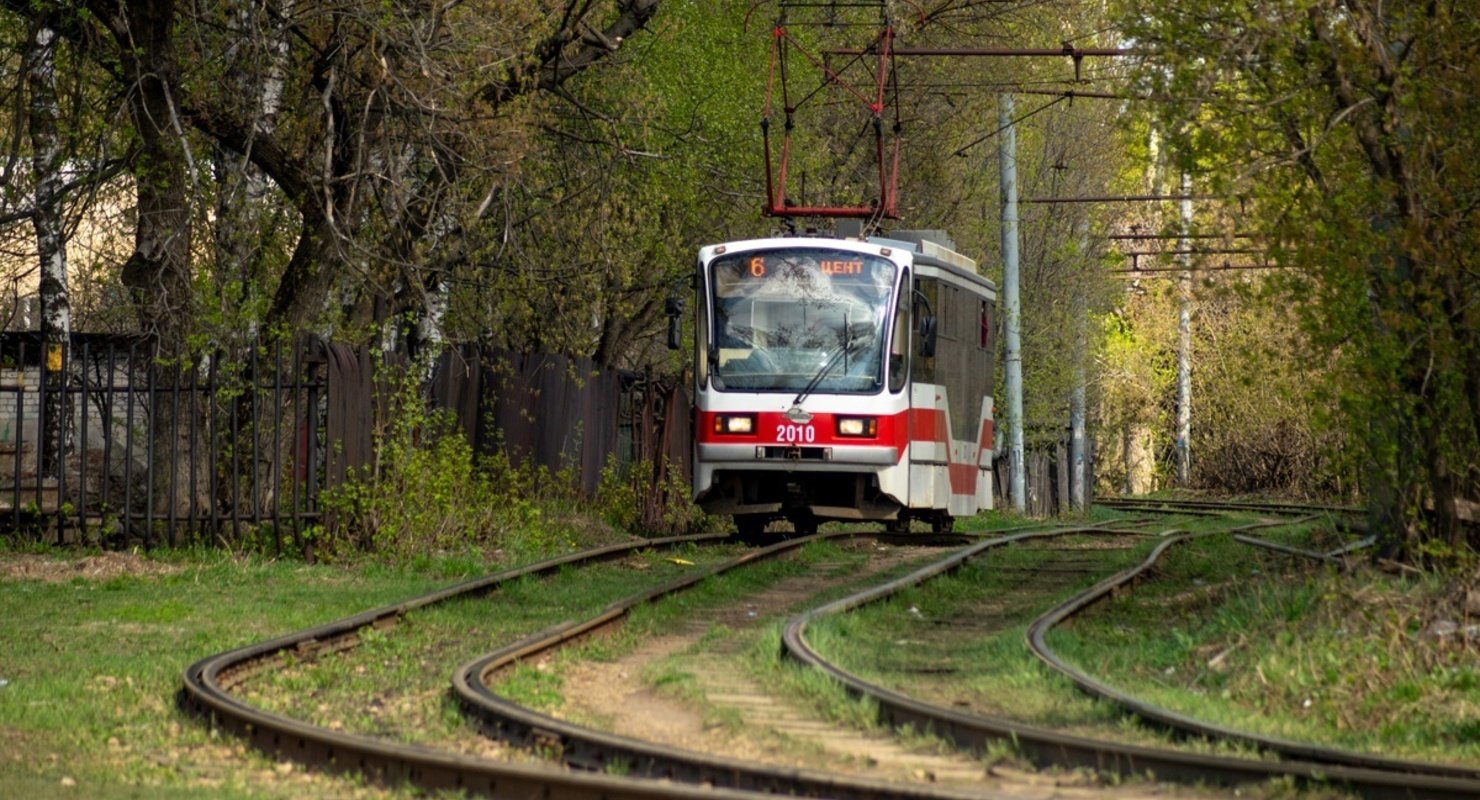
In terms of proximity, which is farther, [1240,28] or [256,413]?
[256,413]

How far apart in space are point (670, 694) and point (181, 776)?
Result: 2878mm

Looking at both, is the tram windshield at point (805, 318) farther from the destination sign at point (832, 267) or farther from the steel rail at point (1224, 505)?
the steel rail at point (1224, 505)

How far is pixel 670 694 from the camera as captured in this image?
34.0 feet

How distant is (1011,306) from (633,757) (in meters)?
28.9

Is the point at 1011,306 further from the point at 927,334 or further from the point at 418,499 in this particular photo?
the point at 418,499

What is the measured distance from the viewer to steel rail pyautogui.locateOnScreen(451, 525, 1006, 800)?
7.23 meters

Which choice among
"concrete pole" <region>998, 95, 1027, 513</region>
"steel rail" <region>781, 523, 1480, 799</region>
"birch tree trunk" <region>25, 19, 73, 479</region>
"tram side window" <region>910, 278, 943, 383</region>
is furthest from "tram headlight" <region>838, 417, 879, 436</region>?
"concrete pole" <region>998, 95, 1027, 513</region>

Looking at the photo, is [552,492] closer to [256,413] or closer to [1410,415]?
[256,413]

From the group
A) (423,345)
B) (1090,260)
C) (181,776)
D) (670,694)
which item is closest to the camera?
(181,776)

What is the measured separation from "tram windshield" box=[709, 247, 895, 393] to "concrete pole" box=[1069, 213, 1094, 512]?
2312cm

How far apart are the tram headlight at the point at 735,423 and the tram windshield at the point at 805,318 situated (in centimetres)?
30

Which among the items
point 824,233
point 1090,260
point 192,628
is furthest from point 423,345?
point 1090,260

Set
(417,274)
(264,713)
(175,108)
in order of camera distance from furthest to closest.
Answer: (417,274) < (175,108) < (264,713)

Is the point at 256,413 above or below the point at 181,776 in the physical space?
above
